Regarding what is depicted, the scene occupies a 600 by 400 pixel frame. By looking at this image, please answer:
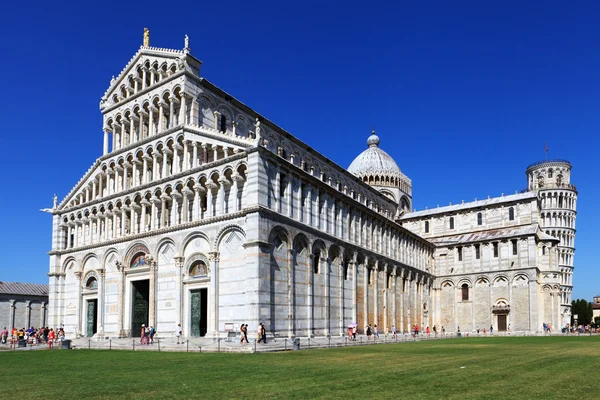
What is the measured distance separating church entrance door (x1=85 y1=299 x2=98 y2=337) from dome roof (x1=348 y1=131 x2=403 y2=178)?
44916 mm

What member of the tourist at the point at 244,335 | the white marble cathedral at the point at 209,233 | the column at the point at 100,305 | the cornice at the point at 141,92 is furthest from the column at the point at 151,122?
the tourist at the point at 244,335

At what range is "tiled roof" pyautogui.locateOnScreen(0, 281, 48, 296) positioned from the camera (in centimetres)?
6338

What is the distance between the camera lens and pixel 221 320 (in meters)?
37.6

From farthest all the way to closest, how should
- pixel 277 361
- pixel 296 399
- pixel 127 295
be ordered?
pixel 127 295 → pixel 277 361 → pixel 296 399

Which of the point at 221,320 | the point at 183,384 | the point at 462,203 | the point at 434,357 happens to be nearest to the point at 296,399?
the point at 183,384

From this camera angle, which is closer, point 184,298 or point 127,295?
point 184,298

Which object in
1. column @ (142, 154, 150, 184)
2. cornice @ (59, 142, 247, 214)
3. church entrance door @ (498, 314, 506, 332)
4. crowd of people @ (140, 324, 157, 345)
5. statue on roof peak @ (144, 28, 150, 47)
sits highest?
statue on roof peak @ (144, 28, 150, 47)

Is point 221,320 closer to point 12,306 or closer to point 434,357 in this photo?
point 434,357

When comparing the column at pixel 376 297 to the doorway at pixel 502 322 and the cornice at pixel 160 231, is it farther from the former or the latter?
the doorway at pixel 502 322

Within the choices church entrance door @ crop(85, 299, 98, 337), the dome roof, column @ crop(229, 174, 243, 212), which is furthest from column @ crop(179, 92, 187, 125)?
the dome roof

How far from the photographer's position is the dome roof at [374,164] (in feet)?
271

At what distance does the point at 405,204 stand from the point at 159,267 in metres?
50.3

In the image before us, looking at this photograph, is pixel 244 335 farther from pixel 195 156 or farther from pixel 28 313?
pixel 28 313

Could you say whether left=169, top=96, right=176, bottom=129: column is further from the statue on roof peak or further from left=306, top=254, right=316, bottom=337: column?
left=306, top=254, right=316, bottom=337: column
